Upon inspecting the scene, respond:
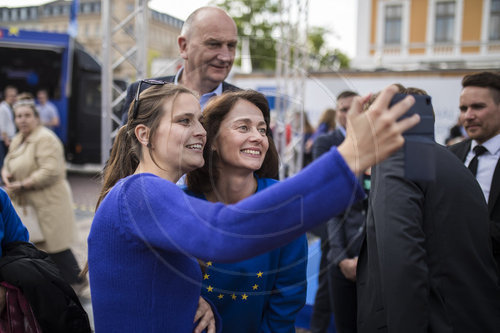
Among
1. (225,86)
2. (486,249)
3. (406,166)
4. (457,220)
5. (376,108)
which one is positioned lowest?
(486,249)

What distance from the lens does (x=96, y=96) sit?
1085 centimetres

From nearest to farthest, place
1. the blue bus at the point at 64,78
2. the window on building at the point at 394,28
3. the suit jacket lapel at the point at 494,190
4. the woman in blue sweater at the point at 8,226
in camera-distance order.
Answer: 1. the woman in blue sweater at the point at 8,226
2. the suit jacket lapel at the point at 494,190
3. the blue bus at the point at 64,78
4. the window on building at the point at 394,28

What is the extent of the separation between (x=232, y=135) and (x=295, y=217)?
1.90ft

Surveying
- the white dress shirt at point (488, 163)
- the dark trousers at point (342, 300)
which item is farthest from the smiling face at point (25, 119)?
the white dress shirt at point (488, 163)

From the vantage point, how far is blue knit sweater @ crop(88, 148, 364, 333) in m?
0.84

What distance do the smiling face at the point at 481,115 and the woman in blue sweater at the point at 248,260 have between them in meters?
1.45

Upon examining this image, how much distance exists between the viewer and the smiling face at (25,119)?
12.3 feet

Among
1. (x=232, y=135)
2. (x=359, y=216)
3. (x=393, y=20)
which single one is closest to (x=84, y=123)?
(x=359, y=216)

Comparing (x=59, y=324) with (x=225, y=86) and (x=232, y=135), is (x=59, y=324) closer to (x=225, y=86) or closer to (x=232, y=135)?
(x=232, y=135)

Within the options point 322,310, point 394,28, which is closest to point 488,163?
point 322,310

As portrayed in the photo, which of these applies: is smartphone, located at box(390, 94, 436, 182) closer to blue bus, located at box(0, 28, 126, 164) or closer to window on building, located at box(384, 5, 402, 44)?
blue bus, located at box(0, 28, 126, 164)

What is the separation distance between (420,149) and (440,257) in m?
0.87

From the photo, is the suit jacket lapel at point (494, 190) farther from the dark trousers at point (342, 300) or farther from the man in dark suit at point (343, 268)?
the dark trousers at point (342, 300)

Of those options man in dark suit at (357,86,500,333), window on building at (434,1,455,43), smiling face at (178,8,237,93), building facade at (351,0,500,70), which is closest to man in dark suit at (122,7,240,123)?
smiling face at (178,8,237,93)
